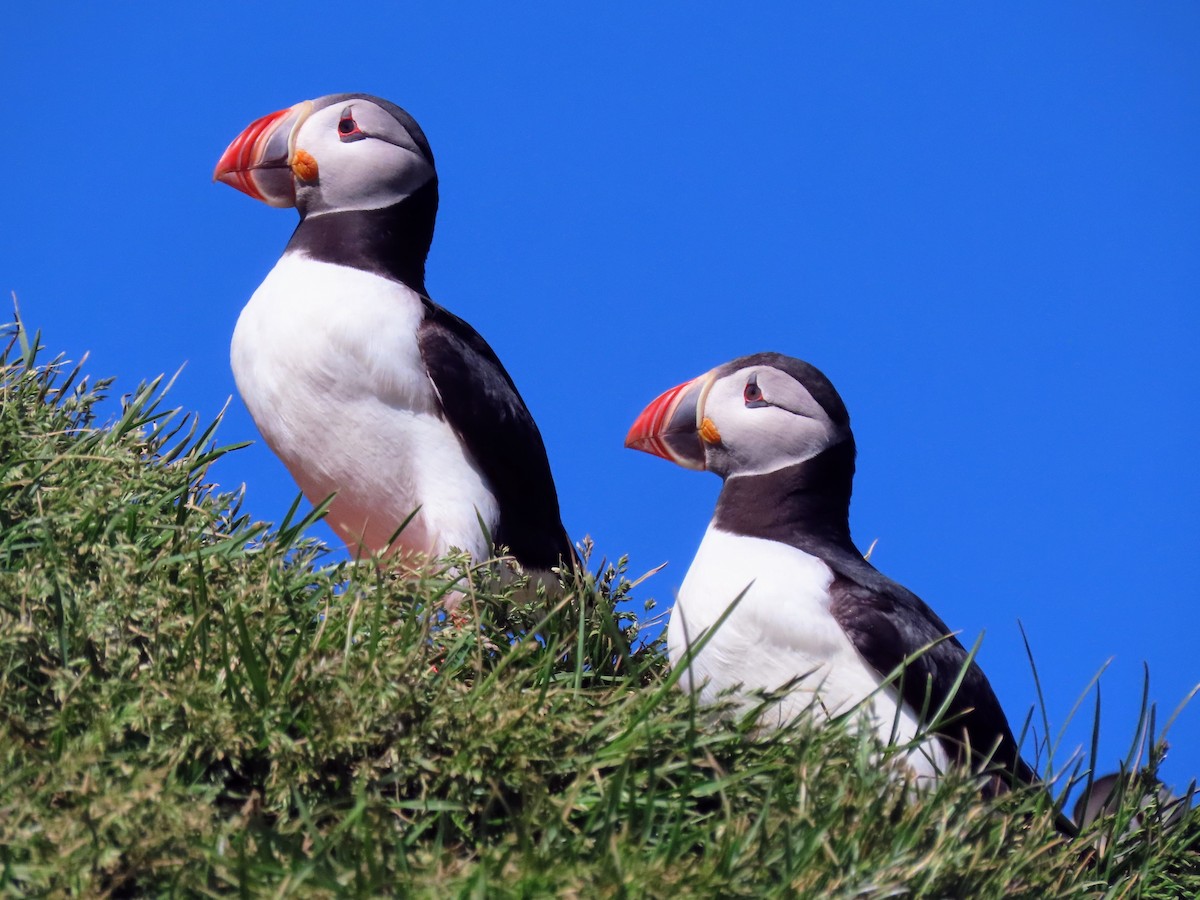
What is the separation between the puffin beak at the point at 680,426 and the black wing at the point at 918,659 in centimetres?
55

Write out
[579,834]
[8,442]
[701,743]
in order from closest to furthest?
[579,834]
[701,743]
[8,442]

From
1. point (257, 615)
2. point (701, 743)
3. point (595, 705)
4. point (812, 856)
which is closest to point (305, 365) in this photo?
point (257, 615)

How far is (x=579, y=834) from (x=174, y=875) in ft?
2.10

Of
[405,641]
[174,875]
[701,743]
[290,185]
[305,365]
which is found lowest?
[174,875]

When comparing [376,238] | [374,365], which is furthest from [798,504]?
[376,238]

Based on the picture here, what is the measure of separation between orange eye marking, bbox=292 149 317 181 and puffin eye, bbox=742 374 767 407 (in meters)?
1.38

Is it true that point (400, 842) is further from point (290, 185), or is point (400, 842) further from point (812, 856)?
point (290, 185)

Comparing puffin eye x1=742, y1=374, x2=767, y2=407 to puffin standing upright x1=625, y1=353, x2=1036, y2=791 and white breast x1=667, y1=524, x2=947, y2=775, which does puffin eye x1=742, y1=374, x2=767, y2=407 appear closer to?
puffin standing upright x1=625, y1=353, x2=1036, y2=791

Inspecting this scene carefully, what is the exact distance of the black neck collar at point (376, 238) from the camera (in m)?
4.13

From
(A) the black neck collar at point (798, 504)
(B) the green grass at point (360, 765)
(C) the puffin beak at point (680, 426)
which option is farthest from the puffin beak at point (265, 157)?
(A) the black neck collar at point (798, 504)

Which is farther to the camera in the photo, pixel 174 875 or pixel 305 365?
Answer: pixel 305 365

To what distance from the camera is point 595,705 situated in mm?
2857

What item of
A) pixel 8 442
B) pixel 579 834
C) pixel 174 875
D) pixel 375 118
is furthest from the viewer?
pixel 375 118

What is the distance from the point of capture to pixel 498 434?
160 inches
